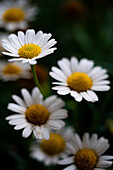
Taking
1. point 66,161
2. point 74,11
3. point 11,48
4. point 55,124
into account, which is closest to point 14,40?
point 11,48

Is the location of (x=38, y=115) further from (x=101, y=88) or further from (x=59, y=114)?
(x=101, y=88)

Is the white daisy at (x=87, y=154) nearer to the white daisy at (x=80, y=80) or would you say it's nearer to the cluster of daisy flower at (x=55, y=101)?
the cluster of daisy flower at (x=55, y=101)

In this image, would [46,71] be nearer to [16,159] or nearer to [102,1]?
[16,159]

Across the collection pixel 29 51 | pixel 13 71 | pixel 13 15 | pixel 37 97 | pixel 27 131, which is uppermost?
pixel 13 15

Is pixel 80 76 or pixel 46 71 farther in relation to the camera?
pixel 46 71

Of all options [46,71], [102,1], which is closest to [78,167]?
[46,71]

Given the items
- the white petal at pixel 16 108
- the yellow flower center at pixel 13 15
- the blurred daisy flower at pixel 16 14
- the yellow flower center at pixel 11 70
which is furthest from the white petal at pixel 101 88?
the yellow flower center at pixel 13 15
